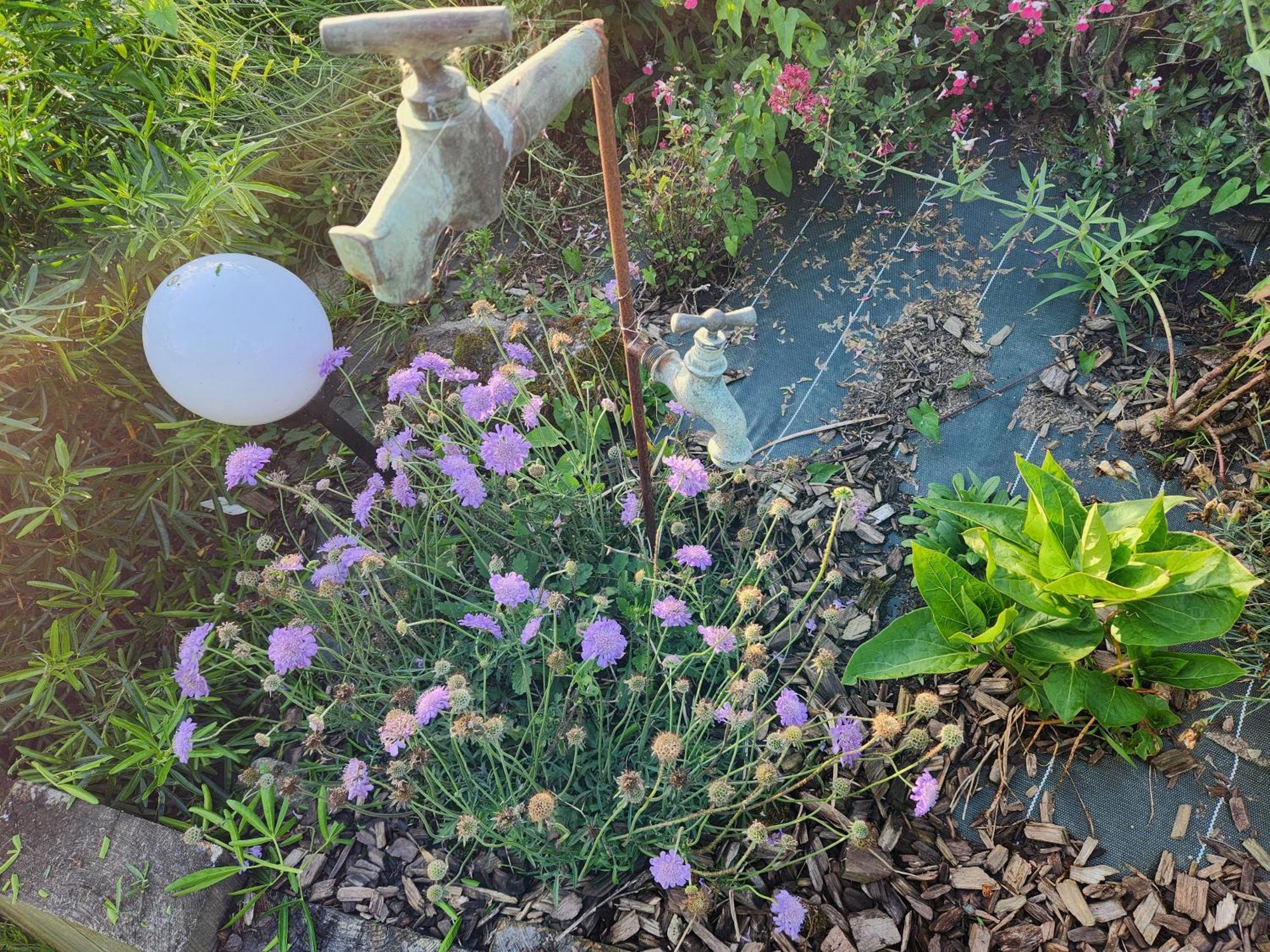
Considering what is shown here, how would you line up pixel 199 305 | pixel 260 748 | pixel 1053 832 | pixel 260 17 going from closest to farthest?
1. pixel 1053 832
2. pixel 199 305
3. pixel 260 748
4. pixel 260 17

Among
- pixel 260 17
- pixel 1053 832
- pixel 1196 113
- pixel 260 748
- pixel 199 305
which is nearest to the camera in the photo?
pixel 1053 832

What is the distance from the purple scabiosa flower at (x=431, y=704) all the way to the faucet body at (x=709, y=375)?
61 cm

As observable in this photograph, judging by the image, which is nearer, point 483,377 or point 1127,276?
point 1127,276

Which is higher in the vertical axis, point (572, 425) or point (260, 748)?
point (572, 425)

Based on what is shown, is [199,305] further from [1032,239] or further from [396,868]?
[1032,239]

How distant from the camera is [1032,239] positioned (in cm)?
215

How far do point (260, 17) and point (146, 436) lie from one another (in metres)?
1.71

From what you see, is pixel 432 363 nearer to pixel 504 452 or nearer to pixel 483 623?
pixel 504 452

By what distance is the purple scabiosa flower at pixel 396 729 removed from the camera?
1266 millimetres

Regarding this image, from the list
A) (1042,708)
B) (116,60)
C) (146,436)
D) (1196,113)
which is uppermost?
(1196,113)

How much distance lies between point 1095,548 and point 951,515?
17.5 inches

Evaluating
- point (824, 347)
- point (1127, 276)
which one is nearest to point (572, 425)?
point (824, 347)

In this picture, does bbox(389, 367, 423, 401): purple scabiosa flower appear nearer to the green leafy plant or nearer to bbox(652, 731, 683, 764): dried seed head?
bbox(652, 731, 683, 764): dried seed head

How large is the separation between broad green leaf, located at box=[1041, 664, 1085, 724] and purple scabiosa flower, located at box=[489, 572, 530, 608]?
3.20 feet
